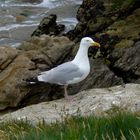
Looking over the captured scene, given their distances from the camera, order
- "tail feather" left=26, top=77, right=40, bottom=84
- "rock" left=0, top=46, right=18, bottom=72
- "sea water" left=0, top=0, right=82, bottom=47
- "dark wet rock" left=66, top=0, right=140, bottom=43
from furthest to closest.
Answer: "sea water" left=0, top=0, right=82, bottom=47 → "dark wet rock" left=66, top=0, right=140, bottom=43 → "rock" left=0, top=46, right=18, bottom=72 → "tail feather" left=26, top=77, right=40, bottom=84

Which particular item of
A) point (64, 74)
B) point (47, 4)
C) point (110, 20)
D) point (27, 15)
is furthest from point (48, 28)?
point (47, 4)

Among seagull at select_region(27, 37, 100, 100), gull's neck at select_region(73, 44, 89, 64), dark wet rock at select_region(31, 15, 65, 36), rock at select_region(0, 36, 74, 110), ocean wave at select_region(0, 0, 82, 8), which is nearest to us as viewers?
seagull at select_region(27, 37, 100, 100)

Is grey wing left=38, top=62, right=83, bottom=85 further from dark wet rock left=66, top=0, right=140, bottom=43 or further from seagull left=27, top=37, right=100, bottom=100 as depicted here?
dark wet rock left=66, top=0, right=140, bottom=43

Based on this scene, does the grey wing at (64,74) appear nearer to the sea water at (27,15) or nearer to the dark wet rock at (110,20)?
the dark wet rock at (110,20)

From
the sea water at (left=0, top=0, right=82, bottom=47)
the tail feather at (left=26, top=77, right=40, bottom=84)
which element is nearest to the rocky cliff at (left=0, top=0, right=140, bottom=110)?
the tail feather at (left=26, top=77, right=40, bottom=84)

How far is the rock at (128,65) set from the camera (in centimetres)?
1152

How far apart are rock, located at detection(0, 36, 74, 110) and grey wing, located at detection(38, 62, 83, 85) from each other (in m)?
1.05

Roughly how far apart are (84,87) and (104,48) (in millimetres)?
1149

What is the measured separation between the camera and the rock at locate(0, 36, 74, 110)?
451 inches

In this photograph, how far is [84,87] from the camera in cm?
1168

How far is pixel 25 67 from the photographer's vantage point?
1162 cm

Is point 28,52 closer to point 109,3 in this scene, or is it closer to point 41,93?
point 41,93

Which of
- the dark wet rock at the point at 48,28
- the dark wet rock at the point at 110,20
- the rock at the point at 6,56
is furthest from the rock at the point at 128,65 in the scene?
the dark wet rock at the point at 48,28

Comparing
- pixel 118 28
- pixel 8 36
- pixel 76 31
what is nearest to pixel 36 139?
pixel 118 28
